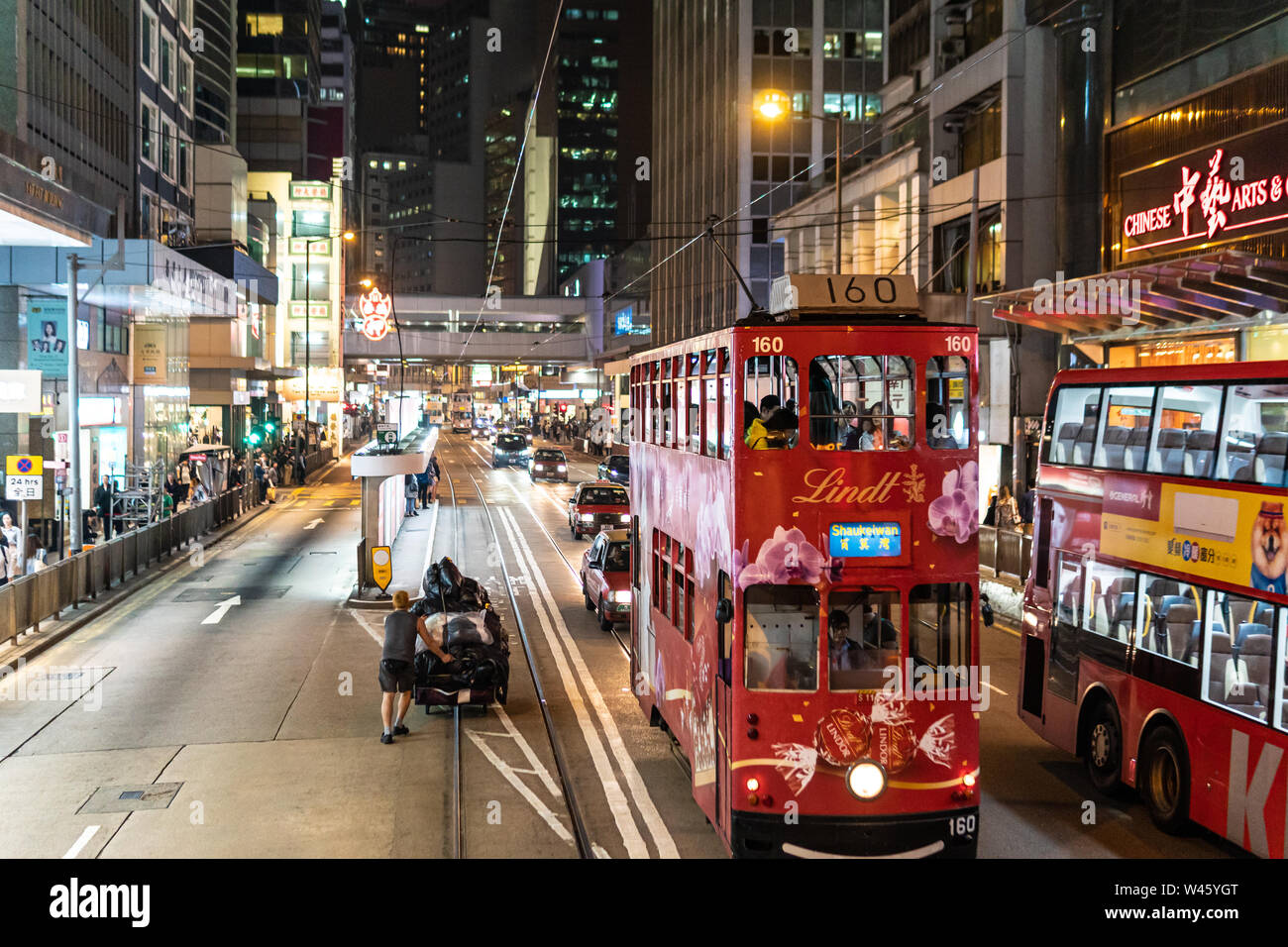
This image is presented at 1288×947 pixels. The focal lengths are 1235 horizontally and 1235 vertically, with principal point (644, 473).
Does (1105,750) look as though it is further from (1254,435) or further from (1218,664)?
(1254,435)

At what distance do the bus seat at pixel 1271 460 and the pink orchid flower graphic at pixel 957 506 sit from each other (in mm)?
2327

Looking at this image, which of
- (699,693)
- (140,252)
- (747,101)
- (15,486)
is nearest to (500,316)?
(747,101)

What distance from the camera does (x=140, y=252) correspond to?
29500mm

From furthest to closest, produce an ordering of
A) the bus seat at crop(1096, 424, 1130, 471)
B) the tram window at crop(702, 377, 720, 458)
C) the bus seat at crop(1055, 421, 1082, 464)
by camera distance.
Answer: the bus seat at crop(1055, 421, 1082, 464) → the bus seat at crop(1096, 424, 1130, 471) → the tram window at crop(702, 377, 720, 458)

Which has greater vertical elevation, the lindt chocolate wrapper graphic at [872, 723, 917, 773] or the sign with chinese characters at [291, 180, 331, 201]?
the sign with chinese characters at [291, 180, 331, 201]

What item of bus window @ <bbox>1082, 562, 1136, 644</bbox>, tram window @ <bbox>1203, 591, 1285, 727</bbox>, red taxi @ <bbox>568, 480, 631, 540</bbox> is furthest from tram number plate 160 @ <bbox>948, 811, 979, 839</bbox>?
red taxi @ <bbox>568, 480, 631, 540</bbox>

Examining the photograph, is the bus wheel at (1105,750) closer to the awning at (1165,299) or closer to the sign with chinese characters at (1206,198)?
the awning at (1165,299)

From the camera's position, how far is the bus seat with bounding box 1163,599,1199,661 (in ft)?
32.7

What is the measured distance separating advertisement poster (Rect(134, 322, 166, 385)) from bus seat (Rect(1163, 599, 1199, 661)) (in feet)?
110

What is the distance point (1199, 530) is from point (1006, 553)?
13406mm

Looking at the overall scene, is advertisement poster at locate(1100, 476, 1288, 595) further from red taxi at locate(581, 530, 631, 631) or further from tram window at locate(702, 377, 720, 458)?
red taxi at locate(581, 530, 631, 631)

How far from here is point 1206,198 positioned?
21859mm

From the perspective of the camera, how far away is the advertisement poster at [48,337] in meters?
29.8

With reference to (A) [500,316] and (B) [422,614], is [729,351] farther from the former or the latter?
(A) [500,316]
